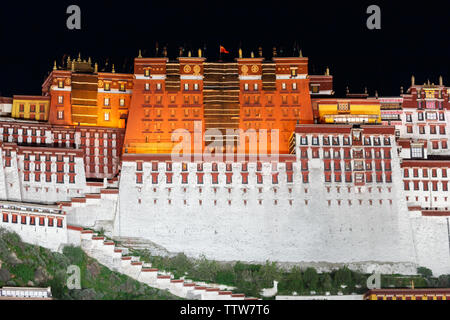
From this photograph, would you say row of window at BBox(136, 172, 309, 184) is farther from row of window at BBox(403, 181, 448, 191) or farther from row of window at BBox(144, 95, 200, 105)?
row of window at BBox(144, 95, 200, 105)

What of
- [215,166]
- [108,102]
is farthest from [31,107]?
[215,166]

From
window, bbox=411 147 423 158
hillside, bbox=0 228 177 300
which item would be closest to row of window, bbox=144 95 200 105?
hillside, bbox=0 228 177 300

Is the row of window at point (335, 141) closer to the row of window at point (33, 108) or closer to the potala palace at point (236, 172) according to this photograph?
the potala palace at point (236, 172)

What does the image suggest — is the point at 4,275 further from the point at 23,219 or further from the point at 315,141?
the point at 315,141

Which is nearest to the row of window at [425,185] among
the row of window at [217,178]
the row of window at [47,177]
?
the row of window at [217,178]

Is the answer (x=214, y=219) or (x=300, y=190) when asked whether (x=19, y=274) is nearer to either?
(x=214, y=219)

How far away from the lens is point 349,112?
5778 inches

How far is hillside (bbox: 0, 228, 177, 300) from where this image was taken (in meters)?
122

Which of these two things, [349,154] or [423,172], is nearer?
[349,154]

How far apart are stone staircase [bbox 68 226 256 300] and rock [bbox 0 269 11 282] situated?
10432 mm

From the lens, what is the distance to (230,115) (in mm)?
149000

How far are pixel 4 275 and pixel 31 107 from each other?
32.0 meters
